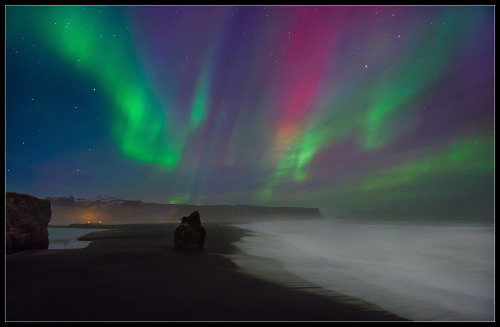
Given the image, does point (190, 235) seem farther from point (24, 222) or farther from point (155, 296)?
point (24, 222)

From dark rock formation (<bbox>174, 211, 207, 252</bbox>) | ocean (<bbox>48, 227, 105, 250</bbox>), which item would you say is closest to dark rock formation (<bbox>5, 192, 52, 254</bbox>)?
ocean (<bbox>48, 227, 105, 250</bbox>)

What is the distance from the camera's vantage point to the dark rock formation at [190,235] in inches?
578

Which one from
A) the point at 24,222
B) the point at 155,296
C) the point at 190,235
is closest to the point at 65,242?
the point at 24,222

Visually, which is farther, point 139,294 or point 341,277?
point 341,277

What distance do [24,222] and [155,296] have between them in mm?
12150

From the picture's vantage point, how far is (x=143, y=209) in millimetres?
149500

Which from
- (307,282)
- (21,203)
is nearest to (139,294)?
(307,282)

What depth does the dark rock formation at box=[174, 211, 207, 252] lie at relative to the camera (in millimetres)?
14672

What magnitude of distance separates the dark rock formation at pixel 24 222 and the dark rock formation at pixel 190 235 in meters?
7.85

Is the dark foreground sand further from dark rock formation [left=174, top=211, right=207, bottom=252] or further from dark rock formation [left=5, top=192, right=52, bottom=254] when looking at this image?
dark rock formation [left=5, top=192, right=52, bottom=254]

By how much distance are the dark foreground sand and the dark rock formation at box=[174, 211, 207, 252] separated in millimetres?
3501

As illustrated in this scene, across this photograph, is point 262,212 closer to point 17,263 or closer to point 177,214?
point 177,214

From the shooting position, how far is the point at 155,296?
741cm
